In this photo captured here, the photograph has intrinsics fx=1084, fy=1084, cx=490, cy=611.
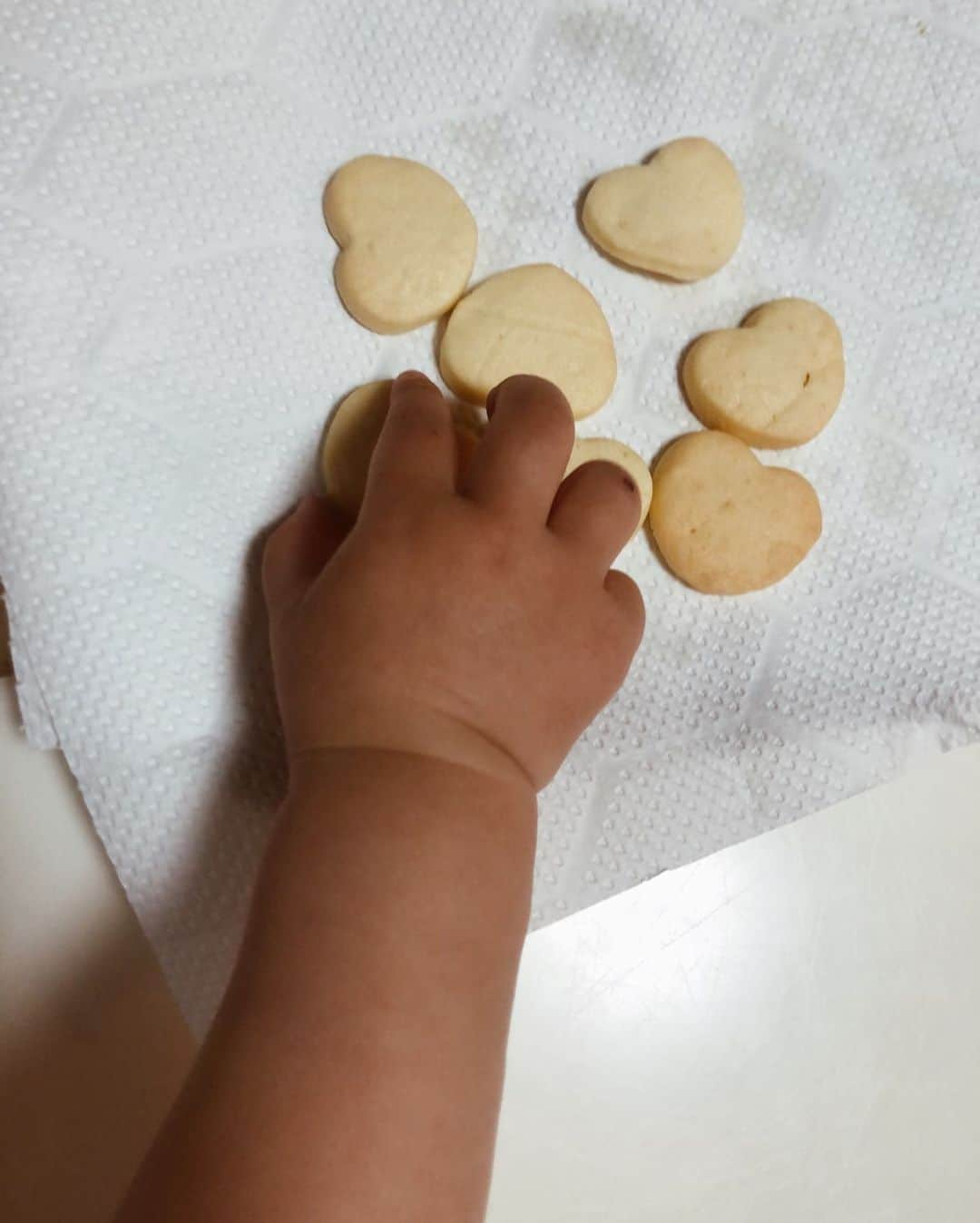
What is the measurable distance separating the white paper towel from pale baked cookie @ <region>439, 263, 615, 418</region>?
23 mm

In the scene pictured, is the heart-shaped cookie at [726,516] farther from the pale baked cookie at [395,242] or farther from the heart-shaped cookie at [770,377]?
the pale baked cookie at [395,242]

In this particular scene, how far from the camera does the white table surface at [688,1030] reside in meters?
0.45

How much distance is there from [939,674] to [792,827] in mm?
101

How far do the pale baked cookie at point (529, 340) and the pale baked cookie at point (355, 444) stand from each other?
3 cm

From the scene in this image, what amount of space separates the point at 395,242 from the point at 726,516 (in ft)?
0.63

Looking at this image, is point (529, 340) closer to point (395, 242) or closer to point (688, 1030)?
point (395, 242)

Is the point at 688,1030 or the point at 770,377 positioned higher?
the point at 770,377

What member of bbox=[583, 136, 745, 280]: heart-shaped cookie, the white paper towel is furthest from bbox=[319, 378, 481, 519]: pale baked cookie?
bbox=[583, 136, 745, 280]: heart-shaped cookie

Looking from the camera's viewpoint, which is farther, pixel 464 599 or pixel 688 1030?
pixel 688 1030

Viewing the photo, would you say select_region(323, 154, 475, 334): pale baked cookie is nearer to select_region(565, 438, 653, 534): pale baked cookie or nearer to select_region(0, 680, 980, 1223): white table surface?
select_region(565, 438, 653, 534): pale baked cookie

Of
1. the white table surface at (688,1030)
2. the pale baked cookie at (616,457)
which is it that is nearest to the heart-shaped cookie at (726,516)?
the pale baked cookie at (616,457)

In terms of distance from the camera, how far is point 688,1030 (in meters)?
0.49

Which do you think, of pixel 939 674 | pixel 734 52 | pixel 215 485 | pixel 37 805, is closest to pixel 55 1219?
pixel 37 805

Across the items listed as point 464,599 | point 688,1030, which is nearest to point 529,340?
point 464,599
